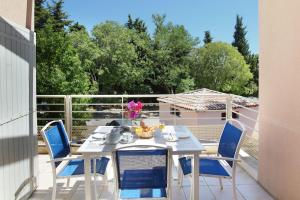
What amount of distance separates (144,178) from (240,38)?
30.3 m

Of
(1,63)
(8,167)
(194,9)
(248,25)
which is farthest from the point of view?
(248,25)

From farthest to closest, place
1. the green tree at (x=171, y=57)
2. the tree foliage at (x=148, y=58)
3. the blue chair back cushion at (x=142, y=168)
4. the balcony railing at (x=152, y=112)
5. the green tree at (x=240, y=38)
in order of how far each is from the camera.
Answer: the green tree at (x=240, y=38) → the green tree at (x=171, y=57) → the tree foliage at (x=148, y=58) → the balcony railing at (x=152, y=112) → the blue chair back cushion at (x=142, y=168)

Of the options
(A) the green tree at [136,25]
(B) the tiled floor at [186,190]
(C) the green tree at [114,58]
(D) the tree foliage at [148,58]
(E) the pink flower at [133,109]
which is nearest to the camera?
(E) the pink flower at [133,109]

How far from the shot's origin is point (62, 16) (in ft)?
70.0

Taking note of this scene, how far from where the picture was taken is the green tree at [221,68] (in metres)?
27.7

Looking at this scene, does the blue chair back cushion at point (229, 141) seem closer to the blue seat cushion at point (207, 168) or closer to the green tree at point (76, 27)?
the blue seat cushion at point (207, 168)

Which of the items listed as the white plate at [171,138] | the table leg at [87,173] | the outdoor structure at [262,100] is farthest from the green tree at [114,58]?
the table leg at [87,173]

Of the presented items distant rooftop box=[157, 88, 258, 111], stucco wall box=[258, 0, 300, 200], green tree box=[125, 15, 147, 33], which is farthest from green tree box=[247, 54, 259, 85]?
stucco wall box=[258, 0, 300, 200]

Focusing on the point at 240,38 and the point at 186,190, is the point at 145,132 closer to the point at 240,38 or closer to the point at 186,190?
the point at 186,190

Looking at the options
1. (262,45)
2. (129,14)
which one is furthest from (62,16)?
(262,45)

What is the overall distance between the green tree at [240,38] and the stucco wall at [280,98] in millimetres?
28312

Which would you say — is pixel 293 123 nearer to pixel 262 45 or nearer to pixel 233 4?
pixel 262 45

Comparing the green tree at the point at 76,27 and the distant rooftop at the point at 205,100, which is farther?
the green tree at the point at 76,27

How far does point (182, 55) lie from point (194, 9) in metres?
5.02
